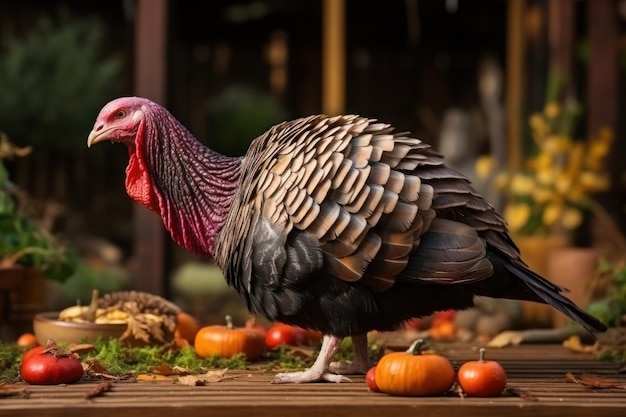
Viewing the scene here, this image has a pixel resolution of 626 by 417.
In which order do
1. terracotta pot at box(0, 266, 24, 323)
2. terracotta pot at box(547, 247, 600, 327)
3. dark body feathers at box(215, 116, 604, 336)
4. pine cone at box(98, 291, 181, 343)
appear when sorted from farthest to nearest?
terracotta pot at box(547, 247, 600, 327)
terracotta pot at box(0, 266, 24, 323)
pine cone at box(98, 291, 181, 343)
dark body feathers at box(215, 116, 604, 336)

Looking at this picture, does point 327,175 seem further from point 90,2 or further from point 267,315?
point 90,2

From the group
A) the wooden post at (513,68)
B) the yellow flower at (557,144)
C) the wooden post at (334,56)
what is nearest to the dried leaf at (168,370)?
the yellow flower at (557,144)

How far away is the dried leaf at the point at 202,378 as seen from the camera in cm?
311

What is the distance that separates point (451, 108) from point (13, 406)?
6773 millimetres

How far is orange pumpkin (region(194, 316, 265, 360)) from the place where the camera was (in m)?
3.64

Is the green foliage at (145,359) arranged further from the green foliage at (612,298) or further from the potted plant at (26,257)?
the green foliage at (612,298)

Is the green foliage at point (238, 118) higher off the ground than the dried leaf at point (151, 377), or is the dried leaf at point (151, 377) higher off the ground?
the green foliage at point (238, 118)

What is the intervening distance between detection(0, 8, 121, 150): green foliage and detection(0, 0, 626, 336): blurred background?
12 mm

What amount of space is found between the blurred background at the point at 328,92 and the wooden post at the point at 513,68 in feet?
0.04

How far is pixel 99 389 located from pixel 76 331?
0.77 metres

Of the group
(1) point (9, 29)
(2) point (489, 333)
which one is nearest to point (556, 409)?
(2) point (489, 333)

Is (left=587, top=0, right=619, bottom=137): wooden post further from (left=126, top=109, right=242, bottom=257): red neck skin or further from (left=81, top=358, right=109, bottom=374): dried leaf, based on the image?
(left=81, top=358, right=109, bottom=374): dried leaf

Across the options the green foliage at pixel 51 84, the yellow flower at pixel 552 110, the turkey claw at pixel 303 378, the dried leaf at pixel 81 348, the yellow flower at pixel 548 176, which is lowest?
the turkey claw at pixel 303 378

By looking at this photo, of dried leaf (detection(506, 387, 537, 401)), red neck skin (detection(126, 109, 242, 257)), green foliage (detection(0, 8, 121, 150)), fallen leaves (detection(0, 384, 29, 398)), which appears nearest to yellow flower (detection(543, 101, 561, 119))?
green foliage (detection(0, 8, 121, 150))
